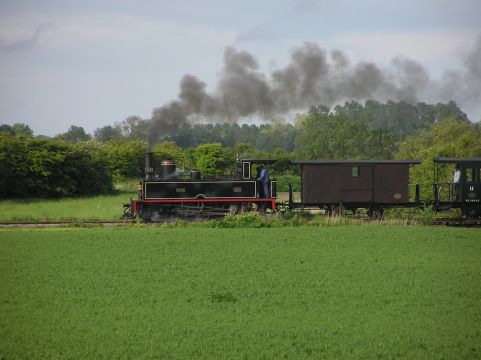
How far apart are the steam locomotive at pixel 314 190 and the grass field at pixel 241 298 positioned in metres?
5.74

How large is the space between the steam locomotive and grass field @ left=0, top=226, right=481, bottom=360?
5736 millimetres

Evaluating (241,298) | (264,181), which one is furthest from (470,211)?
(241,298)

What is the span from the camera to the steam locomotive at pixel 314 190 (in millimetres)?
25953

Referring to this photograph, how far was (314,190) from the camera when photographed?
1032 inches

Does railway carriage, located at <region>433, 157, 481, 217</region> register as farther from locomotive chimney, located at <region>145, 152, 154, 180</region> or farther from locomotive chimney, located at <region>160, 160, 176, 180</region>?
locomotive chimney, located at <region>145, 152, 154, 180</region>

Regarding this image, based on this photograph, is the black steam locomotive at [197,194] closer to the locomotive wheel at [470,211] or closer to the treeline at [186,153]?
the treeline at [186,153]

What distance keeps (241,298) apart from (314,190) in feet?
46.5

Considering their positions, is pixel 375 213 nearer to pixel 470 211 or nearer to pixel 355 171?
pixel 355 171

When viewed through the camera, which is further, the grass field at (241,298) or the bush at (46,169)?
the bush at (46,169)

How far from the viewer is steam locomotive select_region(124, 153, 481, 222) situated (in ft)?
85.1

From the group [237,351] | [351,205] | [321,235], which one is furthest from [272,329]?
[351,205]

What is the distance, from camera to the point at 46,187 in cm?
3775

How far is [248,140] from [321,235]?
112 meters

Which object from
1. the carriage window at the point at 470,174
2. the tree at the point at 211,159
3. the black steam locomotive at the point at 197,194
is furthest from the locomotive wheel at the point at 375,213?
the tree at the point at 211,159
